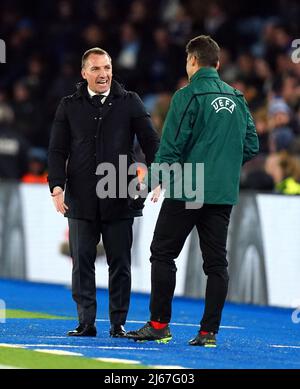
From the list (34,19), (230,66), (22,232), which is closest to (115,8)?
(34,19)

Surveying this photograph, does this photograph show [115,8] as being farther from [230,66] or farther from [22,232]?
[22,232]

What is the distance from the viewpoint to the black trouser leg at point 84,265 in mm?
10188

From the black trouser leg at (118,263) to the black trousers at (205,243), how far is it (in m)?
0.61

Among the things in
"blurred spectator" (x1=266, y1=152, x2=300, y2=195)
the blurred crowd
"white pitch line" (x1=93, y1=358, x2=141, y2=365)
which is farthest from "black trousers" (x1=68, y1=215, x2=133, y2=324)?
the blurred crowd

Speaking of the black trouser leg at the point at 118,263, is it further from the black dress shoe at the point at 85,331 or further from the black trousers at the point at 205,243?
the black trousers at the point at 205,243

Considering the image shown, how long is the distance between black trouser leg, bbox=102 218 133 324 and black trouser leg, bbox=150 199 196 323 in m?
0.56

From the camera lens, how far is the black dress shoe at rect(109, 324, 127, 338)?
1015 cm

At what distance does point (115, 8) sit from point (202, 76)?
1458cm

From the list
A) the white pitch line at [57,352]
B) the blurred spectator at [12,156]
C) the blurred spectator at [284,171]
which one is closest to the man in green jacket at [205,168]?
the white pitch line at [57,352]

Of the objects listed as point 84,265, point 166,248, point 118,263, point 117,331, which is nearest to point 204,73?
point 166,248

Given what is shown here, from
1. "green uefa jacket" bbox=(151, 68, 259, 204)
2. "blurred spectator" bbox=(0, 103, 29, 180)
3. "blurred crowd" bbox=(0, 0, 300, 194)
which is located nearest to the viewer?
"green uefa jacket" bbox=(151, 68, 259, 204)

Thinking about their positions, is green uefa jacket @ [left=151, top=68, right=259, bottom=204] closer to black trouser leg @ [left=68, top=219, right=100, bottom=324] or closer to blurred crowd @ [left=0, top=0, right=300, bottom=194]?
black trouser leg @ [left=68, top=219, right=100, bottom=324]
